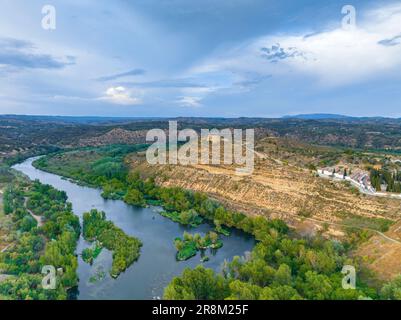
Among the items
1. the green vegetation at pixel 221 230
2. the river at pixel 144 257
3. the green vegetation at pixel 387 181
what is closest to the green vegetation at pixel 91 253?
the river at pixel 144 257

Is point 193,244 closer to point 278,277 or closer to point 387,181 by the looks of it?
point 278,277

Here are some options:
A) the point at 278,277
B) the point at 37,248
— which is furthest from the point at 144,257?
the point at 278,277

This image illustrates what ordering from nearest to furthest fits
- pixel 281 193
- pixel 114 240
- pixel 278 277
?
pixel 278 277 < pixel 114 240 < pixel 281 193

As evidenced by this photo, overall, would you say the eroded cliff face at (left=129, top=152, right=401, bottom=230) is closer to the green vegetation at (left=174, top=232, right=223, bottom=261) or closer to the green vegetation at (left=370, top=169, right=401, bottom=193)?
the green vegetation at (left=370, top=169, right=401, bottom=193)

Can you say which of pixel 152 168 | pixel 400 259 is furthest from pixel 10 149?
pixel 400 259

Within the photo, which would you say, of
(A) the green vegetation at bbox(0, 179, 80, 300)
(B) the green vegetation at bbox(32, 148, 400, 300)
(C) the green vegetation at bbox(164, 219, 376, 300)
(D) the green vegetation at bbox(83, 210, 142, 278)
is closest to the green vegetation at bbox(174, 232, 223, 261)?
(B) the green vegetation at bbox(32, 148, 400, 300)
